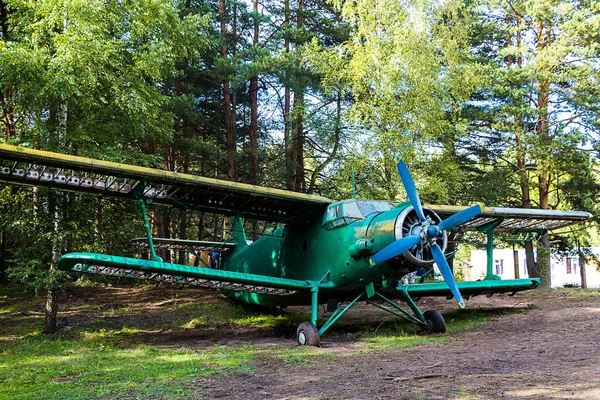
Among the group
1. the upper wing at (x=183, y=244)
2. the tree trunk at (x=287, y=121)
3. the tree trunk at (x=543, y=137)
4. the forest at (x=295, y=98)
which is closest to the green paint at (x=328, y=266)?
the upper wing at (x=183, y=244)

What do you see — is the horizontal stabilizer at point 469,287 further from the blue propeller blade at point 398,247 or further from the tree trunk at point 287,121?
the tree trunk at point 287,121

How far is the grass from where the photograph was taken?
5727mm

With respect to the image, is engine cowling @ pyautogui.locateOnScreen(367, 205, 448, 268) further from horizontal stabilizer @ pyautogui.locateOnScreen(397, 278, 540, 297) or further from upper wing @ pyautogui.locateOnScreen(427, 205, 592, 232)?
upper wing @ pyautogui.locateOnScreen(427, 205, 592, 232)

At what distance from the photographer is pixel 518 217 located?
12461mm

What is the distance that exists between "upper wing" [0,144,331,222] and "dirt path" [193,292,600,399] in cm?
359

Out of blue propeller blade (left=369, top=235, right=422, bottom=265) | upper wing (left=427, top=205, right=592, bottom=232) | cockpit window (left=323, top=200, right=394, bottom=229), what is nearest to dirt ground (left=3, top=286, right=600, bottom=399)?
blue propeller blade (left=369, top=235, right=422, bottom=265)

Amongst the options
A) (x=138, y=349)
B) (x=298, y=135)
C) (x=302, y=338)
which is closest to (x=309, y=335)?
(x=302, y=338)

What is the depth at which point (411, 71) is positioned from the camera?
15867mm

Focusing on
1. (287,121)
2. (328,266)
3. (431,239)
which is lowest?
(328,266)

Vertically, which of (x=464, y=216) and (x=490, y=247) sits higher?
(x=464, y=216)

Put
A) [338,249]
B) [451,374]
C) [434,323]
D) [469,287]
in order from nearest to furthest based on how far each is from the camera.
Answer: [451,374], [338,249], [434,323], [469,287]

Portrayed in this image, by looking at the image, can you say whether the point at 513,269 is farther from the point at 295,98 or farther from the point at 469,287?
the point at 469,287

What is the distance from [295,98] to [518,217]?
36.8 ft

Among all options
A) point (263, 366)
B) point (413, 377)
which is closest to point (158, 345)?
point (263, 366)
